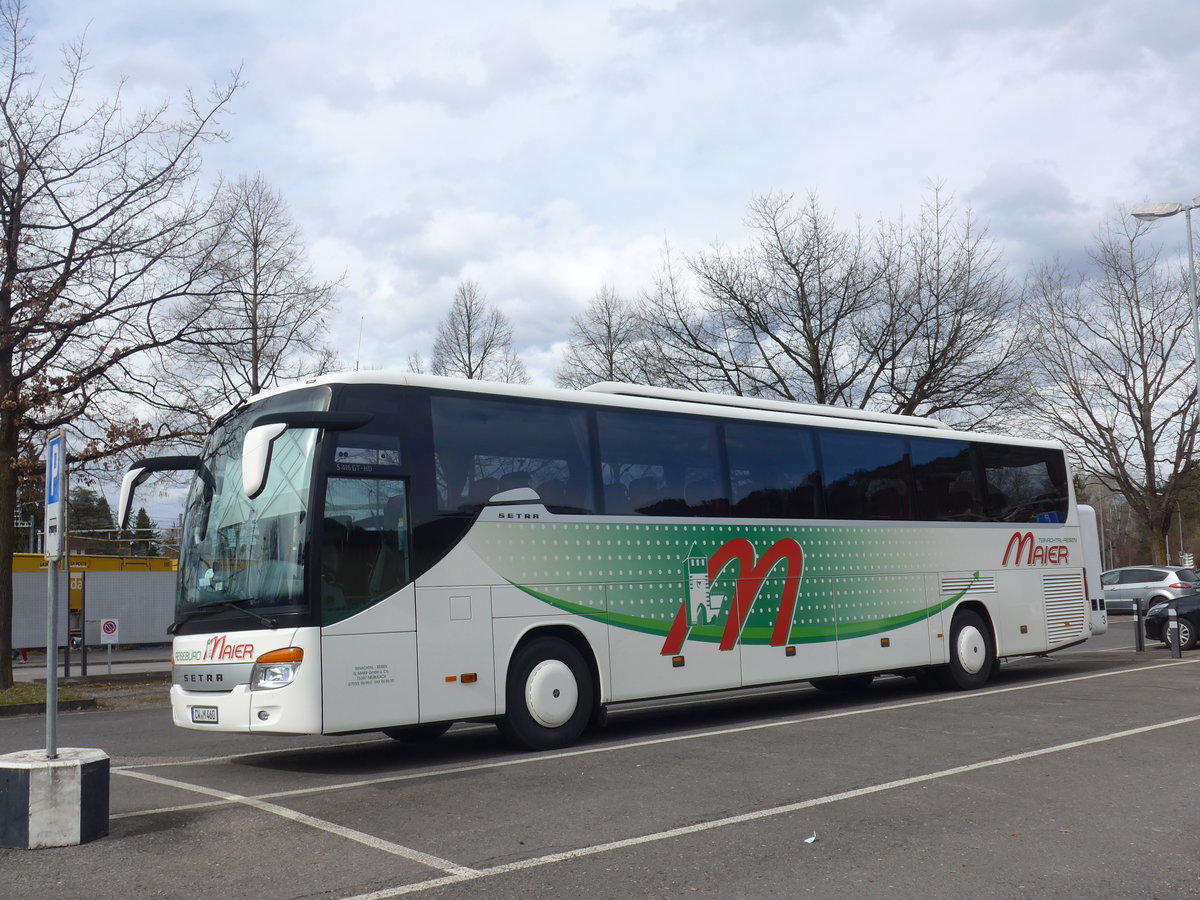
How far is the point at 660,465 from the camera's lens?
462 inches

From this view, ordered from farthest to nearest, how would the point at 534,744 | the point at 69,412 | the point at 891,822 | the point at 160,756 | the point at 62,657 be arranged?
the point at 62,657 < the point at 69,412 < the point at 160,756 < the point at 534,744 < the point at 891,822

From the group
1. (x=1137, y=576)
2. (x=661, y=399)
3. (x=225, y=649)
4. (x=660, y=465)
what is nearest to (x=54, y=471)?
(x=225, y=649)

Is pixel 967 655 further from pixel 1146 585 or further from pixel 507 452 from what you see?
pixel 1146 585

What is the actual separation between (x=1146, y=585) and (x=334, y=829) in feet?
109

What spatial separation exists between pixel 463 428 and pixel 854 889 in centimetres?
596

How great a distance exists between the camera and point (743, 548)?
1243 cm

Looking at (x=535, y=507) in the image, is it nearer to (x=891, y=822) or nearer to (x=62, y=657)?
(x=891, y=822)

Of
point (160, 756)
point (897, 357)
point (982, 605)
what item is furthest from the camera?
point (897, 357)

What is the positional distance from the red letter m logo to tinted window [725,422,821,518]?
168 inches

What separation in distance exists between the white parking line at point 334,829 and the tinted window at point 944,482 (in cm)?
980

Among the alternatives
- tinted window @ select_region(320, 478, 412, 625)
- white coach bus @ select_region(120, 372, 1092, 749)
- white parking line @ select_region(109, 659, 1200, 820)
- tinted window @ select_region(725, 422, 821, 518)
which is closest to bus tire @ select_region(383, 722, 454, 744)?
white coach bus @ select_region(120, 372, 1092, 749)

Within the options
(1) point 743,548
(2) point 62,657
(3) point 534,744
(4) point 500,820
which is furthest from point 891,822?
(2) point 62,657

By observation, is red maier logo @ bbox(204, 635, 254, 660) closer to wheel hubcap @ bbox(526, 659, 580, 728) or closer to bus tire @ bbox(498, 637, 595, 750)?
bus tire @ bbox(498, 637, 595, 750)

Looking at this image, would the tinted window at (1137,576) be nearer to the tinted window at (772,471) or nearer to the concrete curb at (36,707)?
the tinted window at (772,471)
